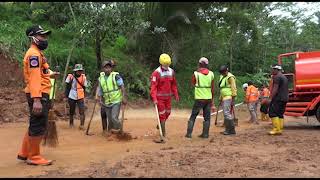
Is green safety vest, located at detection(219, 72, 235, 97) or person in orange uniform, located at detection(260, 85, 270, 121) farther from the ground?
green safety vest, located at detection(219, 72, 235, 97)

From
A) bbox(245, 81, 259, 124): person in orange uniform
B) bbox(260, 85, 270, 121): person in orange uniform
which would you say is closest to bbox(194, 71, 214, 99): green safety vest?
bbox(260, 85, 270, 121): person in orange uniform

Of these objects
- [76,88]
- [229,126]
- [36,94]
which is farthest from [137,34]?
[36,94]

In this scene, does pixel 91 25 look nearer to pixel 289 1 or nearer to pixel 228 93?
pixel 228 93

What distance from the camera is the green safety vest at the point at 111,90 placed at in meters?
11.1

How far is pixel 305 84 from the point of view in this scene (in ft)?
45.2

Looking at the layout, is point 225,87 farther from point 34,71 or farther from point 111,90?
point 34,71

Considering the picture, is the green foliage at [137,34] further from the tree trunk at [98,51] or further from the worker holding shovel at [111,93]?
the worker holding shovel at [111,93]

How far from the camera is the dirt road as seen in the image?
706 centimetres

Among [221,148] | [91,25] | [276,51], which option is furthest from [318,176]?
[276,51]

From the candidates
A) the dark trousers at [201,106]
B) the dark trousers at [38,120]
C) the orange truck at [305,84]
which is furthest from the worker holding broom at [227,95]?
the dark trousers at [38,120]

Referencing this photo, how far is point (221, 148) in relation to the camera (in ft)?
30.1

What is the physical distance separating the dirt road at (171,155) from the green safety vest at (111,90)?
83 centimetres

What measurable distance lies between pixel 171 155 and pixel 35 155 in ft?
6.99

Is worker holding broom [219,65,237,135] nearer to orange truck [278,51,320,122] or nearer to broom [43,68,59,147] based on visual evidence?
orange truck [278,51,320,122]
